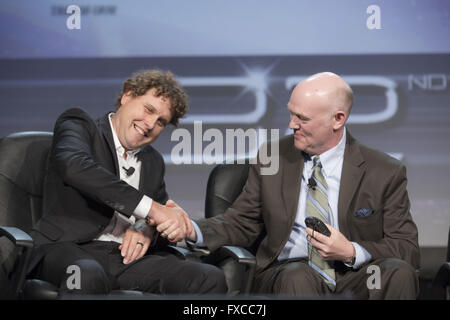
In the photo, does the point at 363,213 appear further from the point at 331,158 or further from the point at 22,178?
the point at 22,178

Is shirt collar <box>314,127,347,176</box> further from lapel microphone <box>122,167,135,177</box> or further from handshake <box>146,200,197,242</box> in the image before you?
lapel microphone <box>122,167,135,177</box>

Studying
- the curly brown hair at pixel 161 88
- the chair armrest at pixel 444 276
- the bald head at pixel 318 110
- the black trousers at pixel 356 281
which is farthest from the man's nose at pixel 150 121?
the chair armrest at pixel 444 276

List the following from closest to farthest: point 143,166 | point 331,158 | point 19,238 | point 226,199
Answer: point 19,238
point 331,158
point 143,166
point 226,199

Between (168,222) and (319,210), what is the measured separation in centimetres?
69

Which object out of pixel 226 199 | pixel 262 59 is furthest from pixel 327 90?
pixel 262 59

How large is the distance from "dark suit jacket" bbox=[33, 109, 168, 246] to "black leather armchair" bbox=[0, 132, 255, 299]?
15 centimetres

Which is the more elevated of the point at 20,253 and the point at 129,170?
the point at 129,170

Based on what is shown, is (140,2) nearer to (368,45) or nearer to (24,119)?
(24,119)

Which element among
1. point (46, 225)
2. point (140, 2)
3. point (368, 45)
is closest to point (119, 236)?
point (46, 225)

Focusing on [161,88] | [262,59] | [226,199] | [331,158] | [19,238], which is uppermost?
[262,59]

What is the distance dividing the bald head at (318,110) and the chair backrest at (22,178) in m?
1.25

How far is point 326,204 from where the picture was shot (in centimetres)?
296

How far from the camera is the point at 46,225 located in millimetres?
2926

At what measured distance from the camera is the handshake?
284cm
